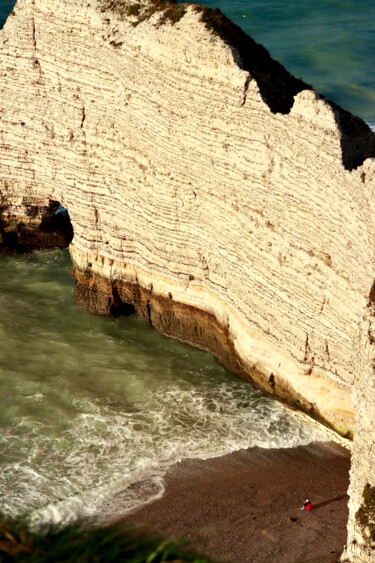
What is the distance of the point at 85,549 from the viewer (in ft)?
28.5

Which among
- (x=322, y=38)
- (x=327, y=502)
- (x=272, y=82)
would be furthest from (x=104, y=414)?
(x=322, y=38)

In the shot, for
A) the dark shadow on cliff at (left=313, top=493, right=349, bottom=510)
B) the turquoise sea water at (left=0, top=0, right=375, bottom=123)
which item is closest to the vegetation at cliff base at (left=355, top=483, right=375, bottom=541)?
the dark shadow on cliff at (left=313, top=493, right=349, bottom=510)

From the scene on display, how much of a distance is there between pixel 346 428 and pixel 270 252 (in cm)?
503

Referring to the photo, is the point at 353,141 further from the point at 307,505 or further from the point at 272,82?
the point at 307,505

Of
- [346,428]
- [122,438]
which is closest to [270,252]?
[346,428]

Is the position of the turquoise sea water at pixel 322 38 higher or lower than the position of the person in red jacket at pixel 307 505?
higher

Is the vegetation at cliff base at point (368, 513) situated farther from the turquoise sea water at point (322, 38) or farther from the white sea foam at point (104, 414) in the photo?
the turquoise sea water at point (322, 38)

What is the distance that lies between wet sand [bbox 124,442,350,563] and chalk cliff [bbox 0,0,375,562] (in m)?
1.47

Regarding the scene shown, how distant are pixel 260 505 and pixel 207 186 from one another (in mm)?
8958

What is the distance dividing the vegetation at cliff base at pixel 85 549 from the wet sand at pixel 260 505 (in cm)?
767

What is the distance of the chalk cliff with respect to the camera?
18094 mm

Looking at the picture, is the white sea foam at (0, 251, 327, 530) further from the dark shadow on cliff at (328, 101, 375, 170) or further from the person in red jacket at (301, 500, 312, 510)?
the dark shadow on cliff at (328, 101, 375, 170)

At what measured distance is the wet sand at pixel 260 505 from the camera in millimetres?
16938

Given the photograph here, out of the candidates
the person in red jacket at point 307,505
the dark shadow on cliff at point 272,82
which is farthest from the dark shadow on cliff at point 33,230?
the person in red jacket at point 307,505
